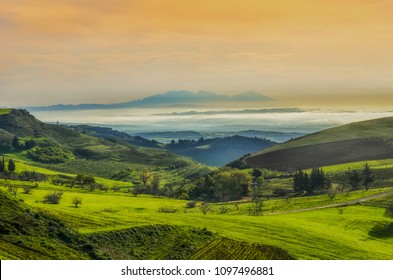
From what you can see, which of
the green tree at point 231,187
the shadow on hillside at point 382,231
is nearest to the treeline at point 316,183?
the green tree at point 231,187

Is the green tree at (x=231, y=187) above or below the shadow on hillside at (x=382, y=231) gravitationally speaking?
below

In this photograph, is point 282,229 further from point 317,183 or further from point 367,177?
point 367,177

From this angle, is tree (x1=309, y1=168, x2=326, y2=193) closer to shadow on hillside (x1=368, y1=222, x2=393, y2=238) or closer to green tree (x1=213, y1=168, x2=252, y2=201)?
green tree (x1=213, y1=168, x2=252, y2=201)

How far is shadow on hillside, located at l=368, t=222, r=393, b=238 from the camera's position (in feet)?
316

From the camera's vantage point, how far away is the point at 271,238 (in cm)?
7219

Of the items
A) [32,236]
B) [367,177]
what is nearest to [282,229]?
[32,236]

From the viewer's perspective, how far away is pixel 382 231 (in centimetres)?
9938

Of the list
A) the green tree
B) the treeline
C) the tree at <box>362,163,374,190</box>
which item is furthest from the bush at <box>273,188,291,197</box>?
the tree at <box>362,163,374,190</box>

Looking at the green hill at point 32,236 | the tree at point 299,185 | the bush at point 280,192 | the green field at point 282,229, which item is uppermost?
the green hill at point 32,236

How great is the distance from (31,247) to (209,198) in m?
155

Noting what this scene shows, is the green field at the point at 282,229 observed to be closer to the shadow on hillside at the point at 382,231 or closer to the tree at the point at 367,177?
the shadow on hillside at the point at 382,231

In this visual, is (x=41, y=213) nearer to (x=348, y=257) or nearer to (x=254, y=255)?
(x=254, y=255)

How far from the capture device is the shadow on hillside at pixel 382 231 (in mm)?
96338

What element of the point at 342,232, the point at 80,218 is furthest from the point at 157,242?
the point at 342,232
